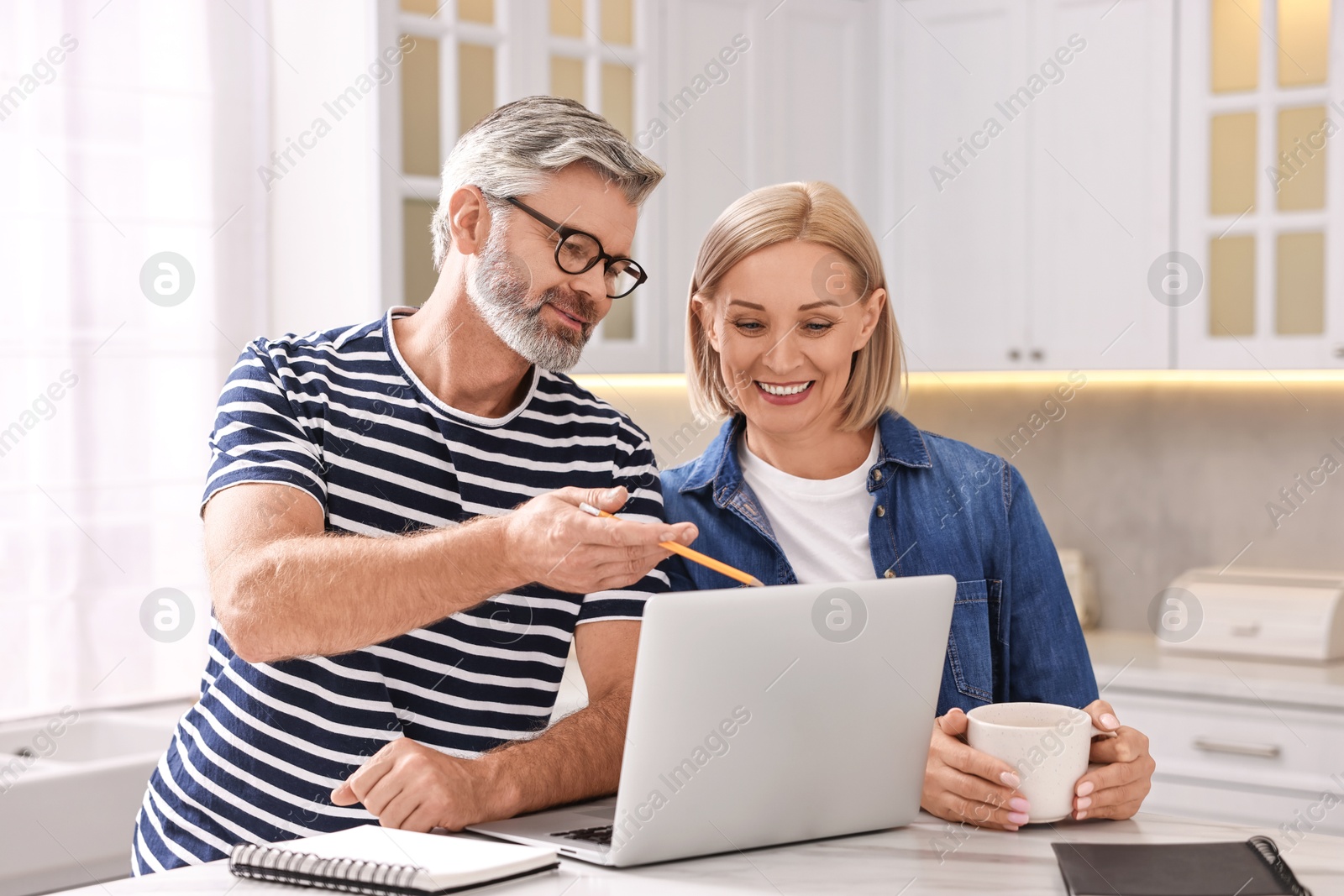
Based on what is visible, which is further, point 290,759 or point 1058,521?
point 1058,521

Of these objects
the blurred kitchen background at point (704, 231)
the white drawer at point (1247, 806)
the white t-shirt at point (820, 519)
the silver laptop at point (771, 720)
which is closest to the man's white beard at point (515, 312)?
the white t-shirt at point (820, 519)

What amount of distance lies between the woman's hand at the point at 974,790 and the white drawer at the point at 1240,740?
153 centimetres

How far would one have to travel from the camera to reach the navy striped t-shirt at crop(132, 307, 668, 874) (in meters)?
1.39

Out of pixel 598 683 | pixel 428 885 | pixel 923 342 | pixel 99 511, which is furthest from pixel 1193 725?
pixel 99 511

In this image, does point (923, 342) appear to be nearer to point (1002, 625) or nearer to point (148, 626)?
point (1002, 625)

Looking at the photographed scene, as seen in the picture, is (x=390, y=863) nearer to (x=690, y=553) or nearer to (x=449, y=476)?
(x=690, y=553)

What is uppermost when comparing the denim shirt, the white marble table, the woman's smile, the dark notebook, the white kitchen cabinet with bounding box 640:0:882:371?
the white kitchen cabinet with bounding box 640:0:882:371

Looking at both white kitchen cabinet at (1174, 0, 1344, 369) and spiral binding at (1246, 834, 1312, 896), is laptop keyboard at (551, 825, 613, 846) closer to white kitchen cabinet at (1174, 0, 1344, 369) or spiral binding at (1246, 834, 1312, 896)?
spiral binding at (1246, 834, 1312, 896)

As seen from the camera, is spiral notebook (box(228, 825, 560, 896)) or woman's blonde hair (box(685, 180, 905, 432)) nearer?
spiral notebook (box(228, 825, 560, 896))

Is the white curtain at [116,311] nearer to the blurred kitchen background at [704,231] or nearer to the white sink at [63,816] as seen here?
the blurred kitchen background at [704,231]

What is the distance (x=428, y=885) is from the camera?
3.05 ft

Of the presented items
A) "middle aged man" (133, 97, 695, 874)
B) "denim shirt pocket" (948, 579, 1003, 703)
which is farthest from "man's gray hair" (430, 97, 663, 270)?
"denim shirt pocket" (948, 579, 1003, 703)

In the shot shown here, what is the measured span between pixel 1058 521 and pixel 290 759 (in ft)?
7.65

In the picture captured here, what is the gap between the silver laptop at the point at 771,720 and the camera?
1000 millimetres
